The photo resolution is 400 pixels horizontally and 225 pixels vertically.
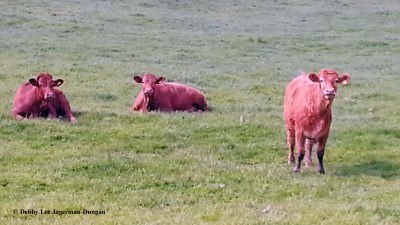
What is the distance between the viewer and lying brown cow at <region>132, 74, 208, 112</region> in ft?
59.0

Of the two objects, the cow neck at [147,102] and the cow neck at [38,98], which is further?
the cow neck at [147,102]

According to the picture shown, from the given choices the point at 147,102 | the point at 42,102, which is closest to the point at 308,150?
the point at 147,102

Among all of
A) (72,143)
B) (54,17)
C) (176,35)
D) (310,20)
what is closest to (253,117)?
(72,143)

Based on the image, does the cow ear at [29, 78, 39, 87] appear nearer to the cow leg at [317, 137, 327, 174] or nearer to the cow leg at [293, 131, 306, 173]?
the cow leg at [293, 131, 306, 173]

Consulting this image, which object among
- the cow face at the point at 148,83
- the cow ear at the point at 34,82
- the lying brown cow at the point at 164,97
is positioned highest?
the cow ear at the point at 34,82

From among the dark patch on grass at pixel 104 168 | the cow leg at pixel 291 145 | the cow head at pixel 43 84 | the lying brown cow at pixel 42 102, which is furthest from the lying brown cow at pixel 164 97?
the dark patch on grass at pixel 104 168

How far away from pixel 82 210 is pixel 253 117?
8024mm

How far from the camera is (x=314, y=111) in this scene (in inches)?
499

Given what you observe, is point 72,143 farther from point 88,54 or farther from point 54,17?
point 54,17

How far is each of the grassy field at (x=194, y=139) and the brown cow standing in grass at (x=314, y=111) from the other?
482mm

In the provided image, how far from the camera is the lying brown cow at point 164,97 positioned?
18.0 metres

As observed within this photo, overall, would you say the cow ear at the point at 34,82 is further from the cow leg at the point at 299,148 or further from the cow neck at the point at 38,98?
the cow leg at the point at 299,148

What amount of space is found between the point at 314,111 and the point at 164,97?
629cm

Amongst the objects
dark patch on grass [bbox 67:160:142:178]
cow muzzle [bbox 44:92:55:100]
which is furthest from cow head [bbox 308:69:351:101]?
cow muzzle [bbox 44:92:55:100]
